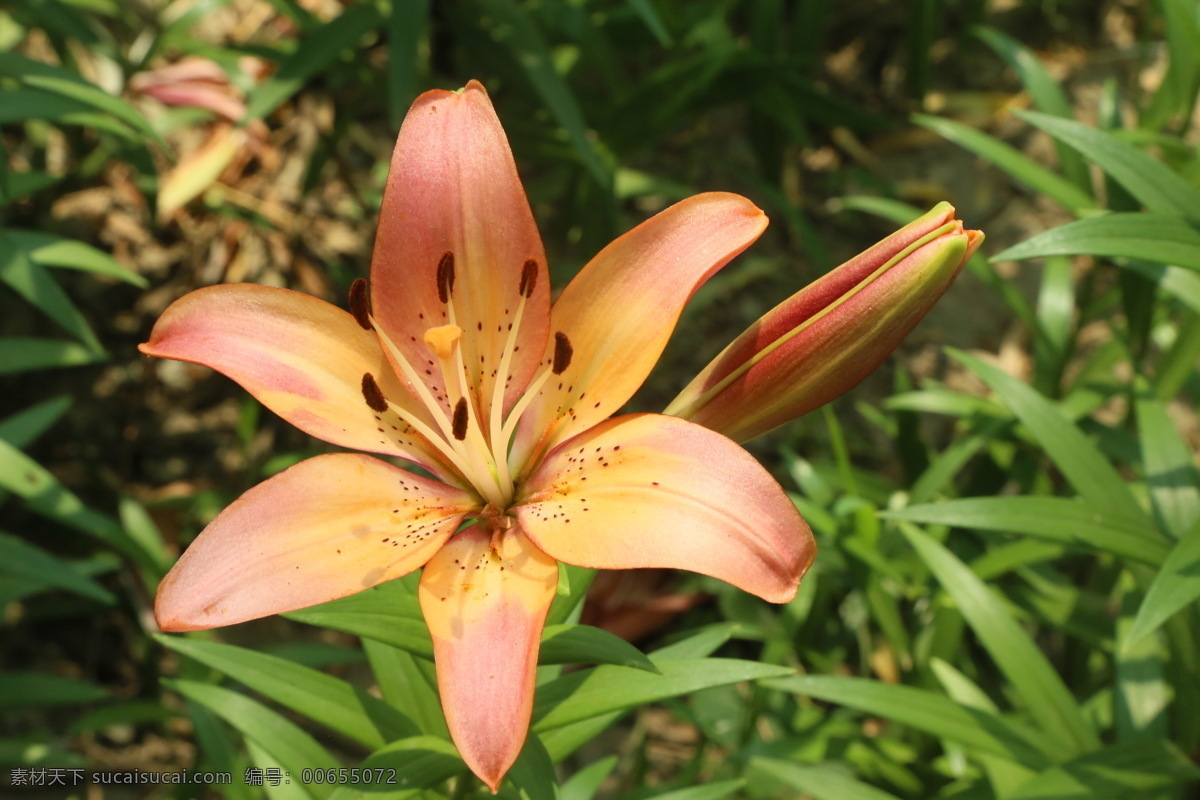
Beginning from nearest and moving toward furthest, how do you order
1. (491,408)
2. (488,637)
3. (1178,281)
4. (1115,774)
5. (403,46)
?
(488,637), (491,408), (1115,774), (1178,281), (403,46)

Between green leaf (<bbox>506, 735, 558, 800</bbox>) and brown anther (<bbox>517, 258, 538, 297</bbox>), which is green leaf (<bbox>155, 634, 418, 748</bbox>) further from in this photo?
brown anther (<bbox>517, 258, 538, 297</bbox>)

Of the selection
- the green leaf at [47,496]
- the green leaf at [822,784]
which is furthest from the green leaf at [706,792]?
the green leaf at [47,496]

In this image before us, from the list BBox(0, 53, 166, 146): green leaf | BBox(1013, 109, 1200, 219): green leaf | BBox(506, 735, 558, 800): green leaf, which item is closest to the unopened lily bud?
BBox(506, 735, 558, 800): green leaf

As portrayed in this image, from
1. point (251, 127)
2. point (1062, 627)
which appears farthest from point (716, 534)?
point (251, 127)

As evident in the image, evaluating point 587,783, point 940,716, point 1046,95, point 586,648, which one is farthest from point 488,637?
point 1046,95

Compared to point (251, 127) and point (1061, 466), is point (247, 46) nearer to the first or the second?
point (251, 127)

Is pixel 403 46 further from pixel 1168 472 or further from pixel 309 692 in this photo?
pixel 1168 472

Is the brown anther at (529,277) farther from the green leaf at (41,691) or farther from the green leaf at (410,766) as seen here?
the green leaf at (41,691)

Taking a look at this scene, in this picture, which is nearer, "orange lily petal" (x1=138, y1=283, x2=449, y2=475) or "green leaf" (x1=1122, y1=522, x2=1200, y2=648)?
"orange lily petal" (x1=138, y1=283, x2=449, y2=475)
